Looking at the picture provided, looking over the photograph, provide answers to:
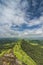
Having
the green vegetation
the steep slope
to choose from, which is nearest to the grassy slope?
the green vegetation

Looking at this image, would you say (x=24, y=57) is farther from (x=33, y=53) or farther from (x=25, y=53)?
(x=33, y=53)

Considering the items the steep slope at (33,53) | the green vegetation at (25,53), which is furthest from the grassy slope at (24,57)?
the steep slope at (33,53)

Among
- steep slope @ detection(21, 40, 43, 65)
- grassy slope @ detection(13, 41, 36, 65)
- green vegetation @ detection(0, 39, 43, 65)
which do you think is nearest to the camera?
grassy slope @ detection(13, 41, 36, 65)

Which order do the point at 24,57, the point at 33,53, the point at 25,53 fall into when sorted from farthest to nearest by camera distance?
the point at 33,53
the point at 25,53
the point at 24,57

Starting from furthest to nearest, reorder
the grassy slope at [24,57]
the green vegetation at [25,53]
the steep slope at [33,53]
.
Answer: the steep slope at [33,53], the green vegetation at [25,53], the grassy slope at [24,57]

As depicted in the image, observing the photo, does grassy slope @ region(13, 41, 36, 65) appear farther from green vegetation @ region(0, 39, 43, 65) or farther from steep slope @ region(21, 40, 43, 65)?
steep slope @ region(21, 40, 43, 65)

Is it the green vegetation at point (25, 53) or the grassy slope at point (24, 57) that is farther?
the green vegetation at point (25, 53)

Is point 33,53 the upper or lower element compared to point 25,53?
lower

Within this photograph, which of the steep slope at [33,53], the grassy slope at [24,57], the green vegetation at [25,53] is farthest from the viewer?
the steep slope at [33,53]

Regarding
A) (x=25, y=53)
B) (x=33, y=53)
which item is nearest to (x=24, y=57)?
(x=25, y=53)

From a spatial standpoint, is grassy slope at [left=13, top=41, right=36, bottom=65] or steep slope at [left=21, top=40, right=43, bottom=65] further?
steep slope at [left=21, top=40, right=43, bottom=65]

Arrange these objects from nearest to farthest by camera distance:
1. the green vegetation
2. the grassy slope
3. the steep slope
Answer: the grassy slope → the green vegetation → the steep slope

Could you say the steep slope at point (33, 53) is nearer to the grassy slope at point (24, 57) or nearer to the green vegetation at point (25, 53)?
the green vegetation at point (25, 53)
